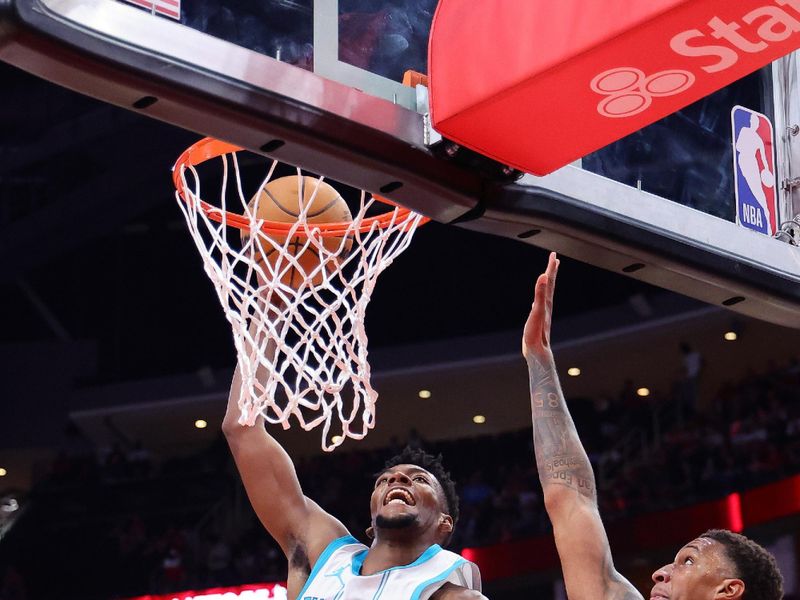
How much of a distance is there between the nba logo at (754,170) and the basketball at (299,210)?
103cm

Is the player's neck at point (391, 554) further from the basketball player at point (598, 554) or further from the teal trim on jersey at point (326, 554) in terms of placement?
the basketball player at point (598, 554)

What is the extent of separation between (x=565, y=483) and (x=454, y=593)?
626mm

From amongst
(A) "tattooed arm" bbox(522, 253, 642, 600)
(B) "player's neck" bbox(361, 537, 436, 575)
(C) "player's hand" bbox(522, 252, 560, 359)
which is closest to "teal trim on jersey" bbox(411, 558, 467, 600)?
(B) "player's neck" bbox(361, 537, 436, 575)

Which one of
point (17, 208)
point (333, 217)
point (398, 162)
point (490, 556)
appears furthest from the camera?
point (17, 208)

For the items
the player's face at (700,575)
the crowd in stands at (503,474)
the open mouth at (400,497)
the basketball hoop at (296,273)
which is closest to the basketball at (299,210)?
the basketball hoop at (296,273)

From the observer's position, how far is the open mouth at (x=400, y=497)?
11.8 ft

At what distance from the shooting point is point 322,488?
11352mm

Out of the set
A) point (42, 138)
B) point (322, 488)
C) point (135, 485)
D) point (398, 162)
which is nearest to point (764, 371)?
point (322, 488)

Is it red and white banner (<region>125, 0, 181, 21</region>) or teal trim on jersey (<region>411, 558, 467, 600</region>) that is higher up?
red and white banner (<region>125, 0, 181, 21</region>)

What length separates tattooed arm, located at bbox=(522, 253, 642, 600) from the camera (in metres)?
2.80

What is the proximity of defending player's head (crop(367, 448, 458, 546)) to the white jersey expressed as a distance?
0.23ft

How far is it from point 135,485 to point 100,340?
1.65 meters

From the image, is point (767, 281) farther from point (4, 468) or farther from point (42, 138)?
point (4, 468)

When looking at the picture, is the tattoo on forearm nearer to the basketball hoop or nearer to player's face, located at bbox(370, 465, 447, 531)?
the basketball hoop
